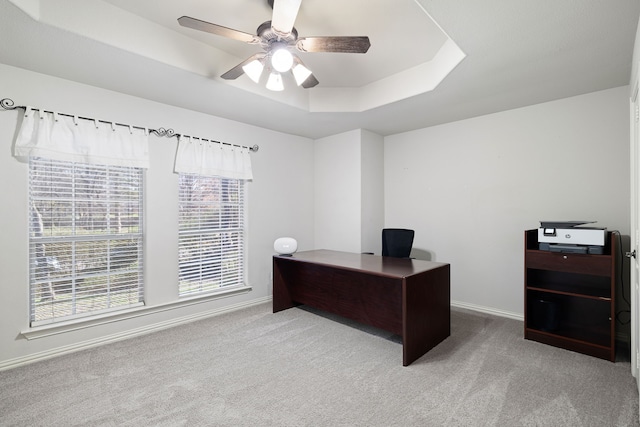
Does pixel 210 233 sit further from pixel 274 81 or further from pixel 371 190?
pixel 371 190

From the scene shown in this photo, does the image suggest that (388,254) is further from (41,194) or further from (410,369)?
(41,194)

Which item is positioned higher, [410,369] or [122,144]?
[122,144]

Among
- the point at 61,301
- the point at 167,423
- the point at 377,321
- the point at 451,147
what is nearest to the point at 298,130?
the point at 451,147

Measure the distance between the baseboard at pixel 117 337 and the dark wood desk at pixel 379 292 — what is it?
2.02ft

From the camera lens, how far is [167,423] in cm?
180

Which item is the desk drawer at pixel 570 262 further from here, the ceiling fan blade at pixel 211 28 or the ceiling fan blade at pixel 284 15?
the ceiling fan blade at pixel 211 28

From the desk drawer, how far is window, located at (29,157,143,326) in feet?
12.4

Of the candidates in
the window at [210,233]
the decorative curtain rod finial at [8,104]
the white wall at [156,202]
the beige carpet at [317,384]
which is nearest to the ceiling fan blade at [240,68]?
the white wall at [156,202]

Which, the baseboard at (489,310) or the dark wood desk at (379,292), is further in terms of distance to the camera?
the baseboard at (489,310)

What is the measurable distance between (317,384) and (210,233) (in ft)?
7.17

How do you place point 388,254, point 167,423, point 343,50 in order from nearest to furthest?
point 167,423 → point 343,50 → point 388,254

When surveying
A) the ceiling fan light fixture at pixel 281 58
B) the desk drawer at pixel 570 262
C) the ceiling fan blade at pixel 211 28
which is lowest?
the desk drawer at pixel 570 262

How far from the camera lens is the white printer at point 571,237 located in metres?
2.53

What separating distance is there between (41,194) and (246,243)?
2.03 metres
